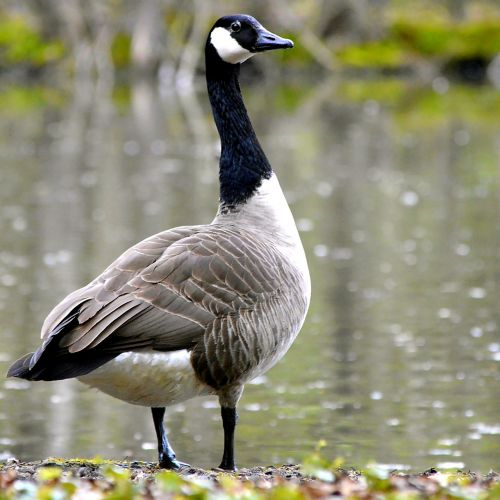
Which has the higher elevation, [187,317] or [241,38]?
[241,38]

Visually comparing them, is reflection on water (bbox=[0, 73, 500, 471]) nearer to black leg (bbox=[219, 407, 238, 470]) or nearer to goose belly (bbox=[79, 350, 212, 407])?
black leg (bbox=[219, 407, 238, 470])

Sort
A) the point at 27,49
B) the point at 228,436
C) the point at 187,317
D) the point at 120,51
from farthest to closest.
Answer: the point at 120,51, the point at 27,49, the point at 228,436, the point at 187,317

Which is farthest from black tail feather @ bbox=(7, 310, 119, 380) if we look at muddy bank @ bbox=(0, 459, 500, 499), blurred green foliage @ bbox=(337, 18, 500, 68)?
blurred green foliage @ bbox=(337, 18, 500, 68)

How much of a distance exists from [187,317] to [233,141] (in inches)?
75.7

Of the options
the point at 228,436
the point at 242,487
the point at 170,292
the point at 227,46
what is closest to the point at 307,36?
the point at 227,46

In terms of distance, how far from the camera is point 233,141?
830 centimetres

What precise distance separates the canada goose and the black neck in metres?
0.16

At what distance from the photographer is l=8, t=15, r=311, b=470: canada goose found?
6516 millimetres

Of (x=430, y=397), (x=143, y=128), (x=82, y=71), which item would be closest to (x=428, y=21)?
(x=82, y=71)

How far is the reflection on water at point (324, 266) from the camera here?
10.5m

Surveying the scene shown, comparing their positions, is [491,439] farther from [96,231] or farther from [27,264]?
[96,231]

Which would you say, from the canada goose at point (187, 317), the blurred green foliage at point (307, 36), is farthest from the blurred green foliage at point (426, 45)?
the canada goose at point (187, 317)

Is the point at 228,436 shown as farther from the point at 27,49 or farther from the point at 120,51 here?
the point at 27,49

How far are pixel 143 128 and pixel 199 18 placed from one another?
22693mm
